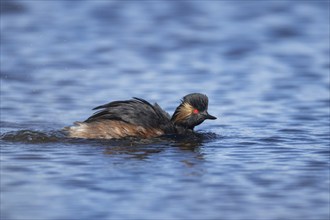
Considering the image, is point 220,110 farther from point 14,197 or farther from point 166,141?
point 14,197

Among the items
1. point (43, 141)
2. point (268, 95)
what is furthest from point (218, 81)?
point (43, 141)

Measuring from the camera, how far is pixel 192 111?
1216 cm

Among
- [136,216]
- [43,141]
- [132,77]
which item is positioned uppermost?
[132,77]

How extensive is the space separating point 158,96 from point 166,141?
9.75 feet

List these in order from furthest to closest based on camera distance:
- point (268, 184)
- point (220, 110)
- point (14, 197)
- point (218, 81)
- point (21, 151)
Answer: point (218, 81) < point (220, 110) < point (21, 151) < point (268, 184) < point (14, 197)

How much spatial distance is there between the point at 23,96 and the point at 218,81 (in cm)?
335

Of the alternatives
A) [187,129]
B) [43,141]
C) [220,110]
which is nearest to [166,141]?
[187,129]

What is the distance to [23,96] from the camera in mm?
14352

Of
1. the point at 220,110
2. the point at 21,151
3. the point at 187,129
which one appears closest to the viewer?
the point at 21,151

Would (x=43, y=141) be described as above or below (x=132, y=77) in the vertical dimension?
below

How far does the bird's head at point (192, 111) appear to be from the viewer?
12109 mm

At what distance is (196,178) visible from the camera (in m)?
8.90

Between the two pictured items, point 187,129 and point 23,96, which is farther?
point 23,96

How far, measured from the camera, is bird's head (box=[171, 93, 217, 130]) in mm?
12109
